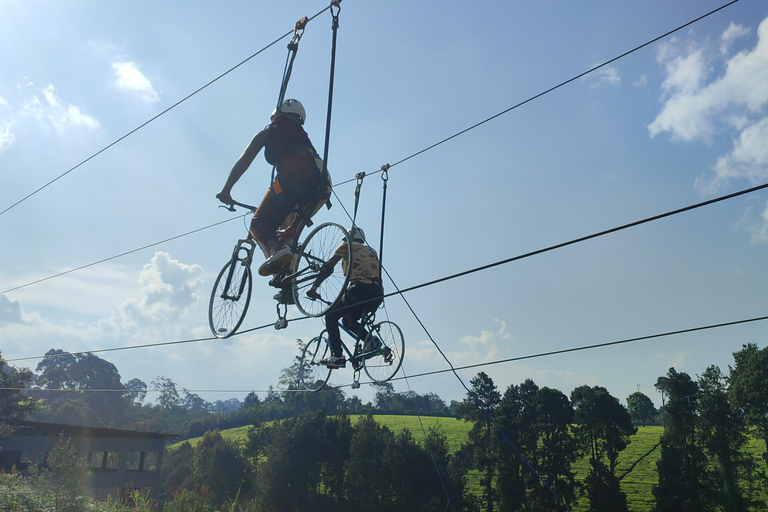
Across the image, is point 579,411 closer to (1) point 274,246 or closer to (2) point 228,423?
(1) point 274,246

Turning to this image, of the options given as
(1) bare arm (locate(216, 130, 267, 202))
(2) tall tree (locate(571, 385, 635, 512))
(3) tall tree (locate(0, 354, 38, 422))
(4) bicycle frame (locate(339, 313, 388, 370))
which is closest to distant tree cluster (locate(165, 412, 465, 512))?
(2) tall tree (locate(571, 385, 635, 512))

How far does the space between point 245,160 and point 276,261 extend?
1252 mm

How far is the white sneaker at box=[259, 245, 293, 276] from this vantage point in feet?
19.6

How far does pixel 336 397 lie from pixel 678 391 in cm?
5849

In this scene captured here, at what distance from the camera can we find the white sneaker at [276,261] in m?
5.98

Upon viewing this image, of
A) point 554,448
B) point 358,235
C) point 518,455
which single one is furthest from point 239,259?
point 554,448

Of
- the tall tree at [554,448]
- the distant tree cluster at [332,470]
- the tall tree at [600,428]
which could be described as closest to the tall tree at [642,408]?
the tall tree at [600,428]

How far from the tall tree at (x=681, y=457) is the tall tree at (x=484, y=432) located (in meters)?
13.7

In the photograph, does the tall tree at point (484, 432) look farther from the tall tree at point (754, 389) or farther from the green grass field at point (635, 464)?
the tall tree at point (754, 389)

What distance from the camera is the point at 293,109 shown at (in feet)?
20.1

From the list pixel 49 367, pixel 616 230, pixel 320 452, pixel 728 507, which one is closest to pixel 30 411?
pixel 320 452

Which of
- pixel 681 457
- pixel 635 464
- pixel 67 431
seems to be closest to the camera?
pixel 67 431

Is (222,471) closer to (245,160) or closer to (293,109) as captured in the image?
(245,160)

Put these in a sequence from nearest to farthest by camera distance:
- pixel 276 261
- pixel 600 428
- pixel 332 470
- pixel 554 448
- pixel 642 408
Answer: pixel 276 261, pixel 554 448, pixel 600 428, pixel 332 470, pixel 642 408
